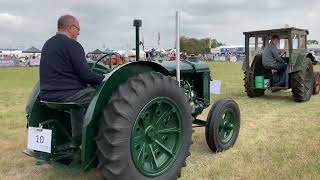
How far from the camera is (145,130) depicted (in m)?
4.00

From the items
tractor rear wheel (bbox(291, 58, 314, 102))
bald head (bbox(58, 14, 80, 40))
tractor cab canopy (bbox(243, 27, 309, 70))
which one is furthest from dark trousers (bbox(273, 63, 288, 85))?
bald head (bbox(58, 14, 80, 40))

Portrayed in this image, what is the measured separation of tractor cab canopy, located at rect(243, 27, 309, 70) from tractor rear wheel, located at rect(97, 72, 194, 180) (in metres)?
6.95

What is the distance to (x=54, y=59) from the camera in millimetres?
3908

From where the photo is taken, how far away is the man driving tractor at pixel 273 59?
10516 mm

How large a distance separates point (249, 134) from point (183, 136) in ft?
8.27

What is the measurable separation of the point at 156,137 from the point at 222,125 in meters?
1.72

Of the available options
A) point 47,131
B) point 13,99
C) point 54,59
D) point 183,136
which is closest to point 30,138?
point 47,131

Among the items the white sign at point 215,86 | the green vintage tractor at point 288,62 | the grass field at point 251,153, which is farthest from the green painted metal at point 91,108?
the green vintage tractor at point 288,62

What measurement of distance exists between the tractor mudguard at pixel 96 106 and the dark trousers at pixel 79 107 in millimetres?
213

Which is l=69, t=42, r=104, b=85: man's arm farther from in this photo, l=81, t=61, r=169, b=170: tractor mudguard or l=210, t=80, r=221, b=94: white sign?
l=210, t=80, r=221, b=94: white sign

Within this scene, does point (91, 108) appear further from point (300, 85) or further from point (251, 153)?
point (300, 85)

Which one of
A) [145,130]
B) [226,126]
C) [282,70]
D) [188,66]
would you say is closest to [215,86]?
[188,66]

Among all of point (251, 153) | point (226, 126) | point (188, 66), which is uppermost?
point (188, 66)

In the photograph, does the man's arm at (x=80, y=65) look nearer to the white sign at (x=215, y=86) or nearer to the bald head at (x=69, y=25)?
the bald head at (x=69, y=25)
